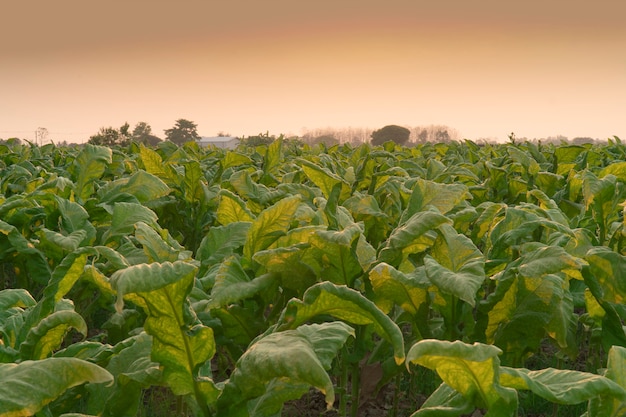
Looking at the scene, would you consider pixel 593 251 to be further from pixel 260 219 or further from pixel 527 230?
pixel 260 219

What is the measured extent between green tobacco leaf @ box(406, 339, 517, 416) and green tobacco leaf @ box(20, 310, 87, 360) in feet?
2.54

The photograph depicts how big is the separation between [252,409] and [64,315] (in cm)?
53

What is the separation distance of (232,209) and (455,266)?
1074 millimetres

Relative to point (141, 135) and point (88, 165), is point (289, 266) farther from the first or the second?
point (141, 135)

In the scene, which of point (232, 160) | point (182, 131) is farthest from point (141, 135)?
point (232, 160)

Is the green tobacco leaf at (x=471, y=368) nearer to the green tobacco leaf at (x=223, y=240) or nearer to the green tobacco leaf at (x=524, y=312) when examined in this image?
the green tobacco leaf at (x=524, y=312)

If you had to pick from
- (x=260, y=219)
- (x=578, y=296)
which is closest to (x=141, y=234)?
(x=260, y=219)

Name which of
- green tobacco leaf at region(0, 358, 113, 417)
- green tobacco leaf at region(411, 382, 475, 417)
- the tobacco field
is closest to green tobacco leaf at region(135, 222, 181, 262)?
the tobacco field

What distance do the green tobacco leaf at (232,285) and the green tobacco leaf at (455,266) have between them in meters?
0.52

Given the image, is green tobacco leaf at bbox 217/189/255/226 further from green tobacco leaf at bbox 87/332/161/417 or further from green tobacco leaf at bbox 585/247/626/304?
green tobacco leaf at bbox 585/247/626/304

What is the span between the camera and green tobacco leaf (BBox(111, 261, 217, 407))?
1333 mm

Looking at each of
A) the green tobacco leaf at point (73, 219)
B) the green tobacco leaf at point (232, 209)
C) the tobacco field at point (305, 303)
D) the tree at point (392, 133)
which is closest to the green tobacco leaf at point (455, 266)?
the tobacco field at point (305, 303)

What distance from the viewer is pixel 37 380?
102 centimetres

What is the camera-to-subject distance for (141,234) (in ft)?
6.12
